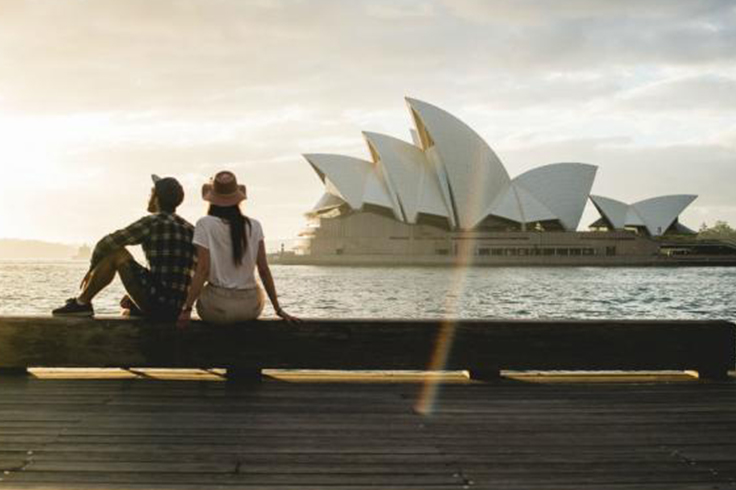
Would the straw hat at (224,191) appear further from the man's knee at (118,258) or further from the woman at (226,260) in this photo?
the man's knee at (118,258)

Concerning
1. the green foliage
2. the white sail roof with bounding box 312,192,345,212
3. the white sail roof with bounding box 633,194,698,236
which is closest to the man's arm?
the white sail roof with bounding box 312,192,345,212

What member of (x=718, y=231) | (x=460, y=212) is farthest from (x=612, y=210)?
(x=718, y=231)

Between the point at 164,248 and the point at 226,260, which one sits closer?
the point at 226,260

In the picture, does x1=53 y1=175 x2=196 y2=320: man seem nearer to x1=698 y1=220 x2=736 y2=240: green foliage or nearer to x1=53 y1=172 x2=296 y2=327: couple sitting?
x1=53 y1=172 x2=296 y2=327: couple sitting

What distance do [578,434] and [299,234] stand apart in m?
78.5

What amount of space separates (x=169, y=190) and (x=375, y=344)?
173cm

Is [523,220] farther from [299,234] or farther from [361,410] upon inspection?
[361,410]

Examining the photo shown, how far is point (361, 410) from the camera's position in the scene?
4.10 meters

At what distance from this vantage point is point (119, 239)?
14.9 ft

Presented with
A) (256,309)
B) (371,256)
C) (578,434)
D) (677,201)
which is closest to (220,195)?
(256,309)

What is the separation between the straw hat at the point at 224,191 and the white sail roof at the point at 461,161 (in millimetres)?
53637

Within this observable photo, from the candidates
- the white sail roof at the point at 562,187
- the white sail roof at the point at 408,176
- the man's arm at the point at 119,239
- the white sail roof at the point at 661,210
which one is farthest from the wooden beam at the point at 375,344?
the white sail roof at the point at 661,210

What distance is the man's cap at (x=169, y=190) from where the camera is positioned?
15.6 ft

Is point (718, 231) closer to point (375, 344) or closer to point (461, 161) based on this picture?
point (461, 161)
